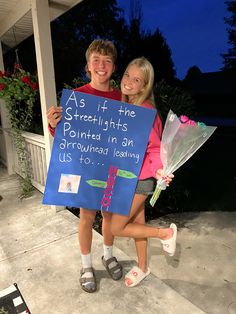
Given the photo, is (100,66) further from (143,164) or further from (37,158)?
(37,158)

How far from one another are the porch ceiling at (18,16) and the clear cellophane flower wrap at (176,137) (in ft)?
6.98

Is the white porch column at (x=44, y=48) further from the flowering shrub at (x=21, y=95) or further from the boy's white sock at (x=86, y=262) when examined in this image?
the boy's white sock at (x=86, y=262)

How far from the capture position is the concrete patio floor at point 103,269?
1.88 m

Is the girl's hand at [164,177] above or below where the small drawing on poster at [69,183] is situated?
above

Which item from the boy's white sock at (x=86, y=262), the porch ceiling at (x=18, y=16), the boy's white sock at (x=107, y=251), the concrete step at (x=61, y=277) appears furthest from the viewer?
the porch ceiling at (x=18, y=16)

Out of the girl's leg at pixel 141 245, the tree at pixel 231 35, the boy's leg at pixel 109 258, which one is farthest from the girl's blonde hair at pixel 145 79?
the tree at pixel 231 35

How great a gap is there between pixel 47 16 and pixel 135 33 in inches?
443

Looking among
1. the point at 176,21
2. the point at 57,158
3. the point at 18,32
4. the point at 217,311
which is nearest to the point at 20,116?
the point at 18,32

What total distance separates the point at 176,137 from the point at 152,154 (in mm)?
168

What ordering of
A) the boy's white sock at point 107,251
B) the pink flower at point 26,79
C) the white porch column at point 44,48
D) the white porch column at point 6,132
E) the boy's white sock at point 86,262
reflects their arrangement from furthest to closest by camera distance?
the white porch column at point 6,132, the pink flower at point 26,79, the white porch column at point 44,48, the boy's white sock at point 107,251, the boy's white sock at point 86,262

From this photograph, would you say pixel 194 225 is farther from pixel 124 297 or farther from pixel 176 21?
pixel 176 21

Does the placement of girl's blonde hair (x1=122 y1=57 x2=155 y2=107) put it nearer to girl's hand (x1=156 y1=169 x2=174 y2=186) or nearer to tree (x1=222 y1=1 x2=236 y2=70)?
girl's hand (x1=156 y1=169 x2=174 y2=186)

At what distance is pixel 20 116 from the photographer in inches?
165

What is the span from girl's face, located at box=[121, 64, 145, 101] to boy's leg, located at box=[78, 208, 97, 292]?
0.80 meters
